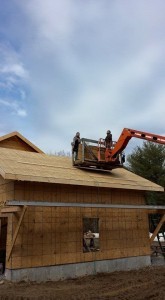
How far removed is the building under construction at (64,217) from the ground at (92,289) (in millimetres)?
751

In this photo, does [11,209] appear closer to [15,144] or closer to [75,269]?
[75,269]

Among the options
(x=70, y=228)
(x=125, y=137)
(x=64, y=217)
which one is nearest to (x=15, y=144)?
(x=125, y=137)

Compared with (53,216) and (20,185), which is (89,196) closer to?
(53,216)

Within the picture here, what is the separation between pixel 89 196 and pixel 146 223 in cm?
386

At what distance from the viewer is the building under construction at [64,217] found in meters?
11.6

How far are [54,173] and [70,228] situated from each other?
2.20 meters

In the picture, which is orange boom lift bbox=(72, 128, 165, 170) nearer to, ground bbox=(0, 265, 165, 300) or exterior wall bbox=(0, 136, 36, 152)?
ground bbox=(0, 265, 165, 300)

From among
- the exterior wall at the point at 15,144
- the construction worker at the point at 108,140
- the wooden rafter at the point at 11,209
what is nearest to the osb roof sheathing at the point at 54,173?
the wooden rafter at the point at 11,209

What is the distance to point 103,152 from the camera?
16359 millimetres

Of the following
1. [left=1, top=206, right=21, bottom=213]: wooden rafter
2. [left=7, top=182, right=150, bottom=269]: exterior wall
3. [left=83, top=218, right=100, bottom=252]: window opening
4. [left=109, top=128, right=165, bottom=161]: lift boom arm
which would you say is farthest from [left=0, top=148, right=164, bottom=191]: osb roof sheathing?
[left=83, top=218, right=100, bottom=252]: window opening

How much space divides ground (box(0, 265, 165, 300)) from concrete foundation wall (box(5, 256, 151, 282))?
1.19ft

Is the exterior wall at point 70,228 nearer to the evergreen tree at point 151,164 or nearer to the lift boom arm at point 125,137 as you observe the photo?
the lift boom arm at point 125,137

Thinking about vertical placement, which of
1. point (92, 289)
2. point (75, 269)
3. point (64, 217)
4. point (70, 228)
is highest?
point (64, 217)

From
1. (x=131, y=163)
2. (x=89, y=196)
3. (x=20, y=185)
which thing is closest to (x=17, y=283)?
(x=20, y=185)
